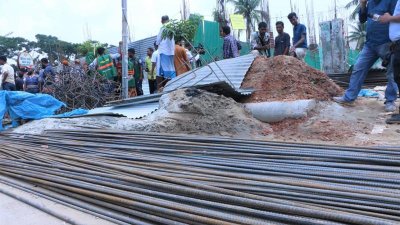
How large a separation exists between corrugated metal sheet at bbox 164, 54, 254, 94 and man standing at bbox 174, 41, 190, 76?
783 millimetres

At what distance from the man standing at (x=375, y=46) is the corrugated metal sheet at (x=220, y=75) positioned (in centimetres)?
173

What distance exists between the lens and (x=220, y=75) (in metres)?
5.88

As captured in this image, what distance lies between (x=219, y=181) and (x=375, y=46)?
9.37 ft

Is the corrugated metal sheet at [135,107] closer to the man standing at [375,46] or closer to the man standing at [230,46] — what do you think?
the man standing at [230,46]

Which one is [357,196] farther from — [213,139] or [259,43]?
[259,43]

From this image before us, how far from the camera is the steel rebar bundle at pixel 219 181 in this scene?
164cm

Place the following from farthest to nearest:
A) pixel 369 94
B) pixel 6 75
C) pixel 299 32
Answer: pixel 6 75, pixel 299 32, pixel 369 94

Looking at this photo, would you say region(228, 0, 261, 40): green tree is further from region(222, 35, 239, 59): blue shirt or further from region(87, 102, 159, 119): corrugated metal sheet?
region(87, 102, 159, 119): corrugated metal sheet

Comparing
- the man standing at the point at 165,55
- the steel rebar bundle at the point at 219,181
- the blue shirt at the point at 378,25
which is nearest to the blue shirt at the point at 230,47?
the man standing at the point at 165,55

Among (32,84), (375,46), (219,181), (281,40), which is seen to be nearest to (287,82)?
Result: (375,46)

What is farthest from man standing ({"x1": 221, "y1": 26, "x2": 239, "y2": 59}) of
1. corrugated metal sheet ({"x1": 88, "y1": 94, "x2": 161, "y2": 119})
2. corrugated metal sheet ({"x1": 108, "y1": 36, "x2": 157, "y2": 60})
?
corrugated metal sheet ({"x1": 108, "y1": 36, "x2": 157, "y2": 60})

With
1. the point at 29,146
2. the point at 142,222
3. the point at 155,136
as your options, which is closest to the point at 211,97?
the point at 155,136

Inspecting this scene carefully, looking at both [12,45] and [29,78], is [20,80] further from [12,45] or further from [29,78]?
[12,45]

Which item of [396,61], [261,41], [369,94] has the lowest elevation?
[369,94]
